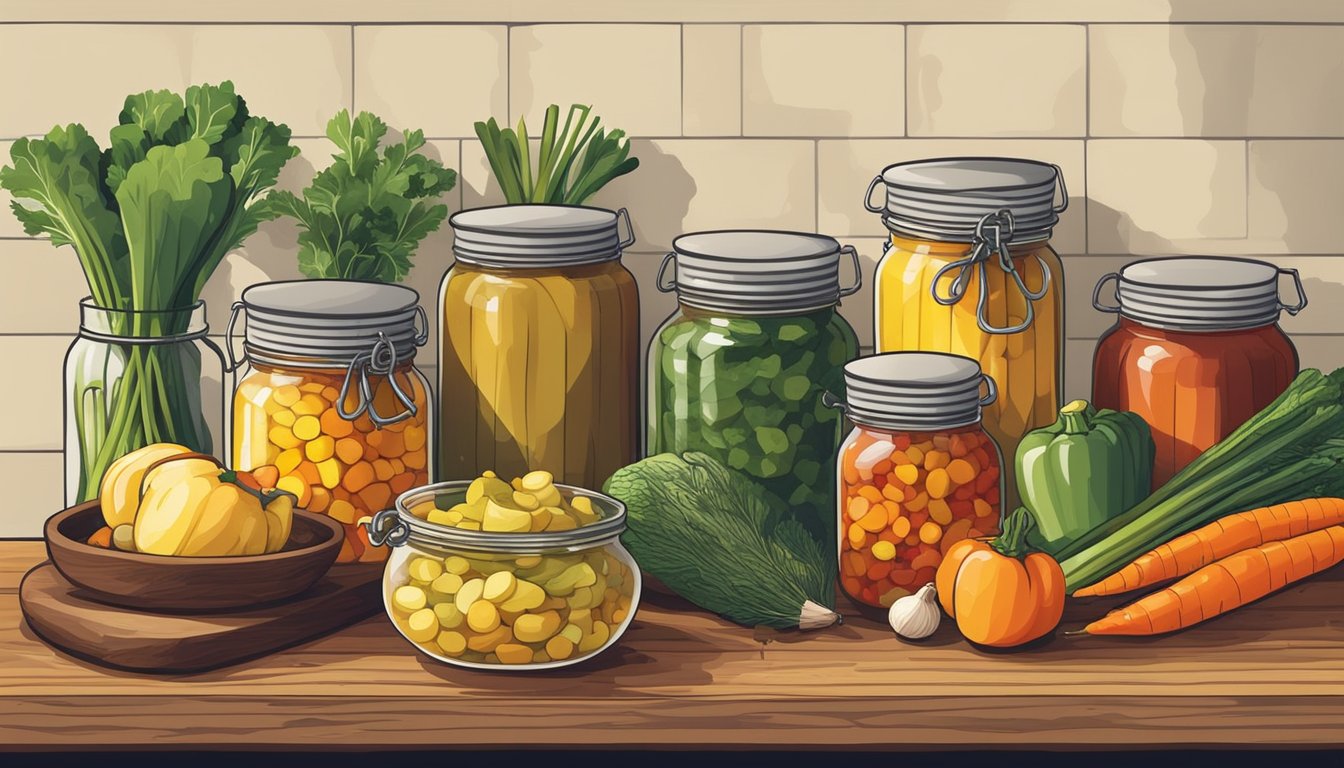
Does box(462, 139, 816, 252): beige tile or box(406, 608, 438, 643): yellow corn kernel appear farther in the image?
box(462, 139, 816, 252): beige tile

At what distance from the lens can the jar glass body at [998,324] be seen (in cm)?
138

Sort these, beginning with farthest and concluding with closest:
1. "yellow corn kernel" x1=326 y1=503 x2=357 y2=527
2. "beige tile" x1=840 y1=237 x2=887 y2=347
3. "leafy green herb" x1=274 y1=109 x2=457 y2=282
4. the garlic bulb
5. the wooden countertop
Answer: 1. "beige tile" x1=840 y1=237 x2=887 y2=347
2. "leafy green herb" x1=274 y1=109 x2=457 y2=282
3. "yellow corn kernel" x1=326 y1=503 x2=357 y2=527
4. the garlic bulb
5. the wooden countertop

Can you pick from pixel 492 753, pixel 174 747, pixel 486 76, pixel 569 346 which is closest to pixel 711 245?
pixel 569 346

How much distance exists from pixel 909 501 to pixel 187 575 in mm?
558

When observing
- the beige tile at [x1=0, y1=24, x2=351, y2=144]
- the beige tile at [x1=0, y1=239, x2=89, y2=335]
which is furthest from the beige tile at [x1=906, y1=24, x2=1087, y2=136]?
the beige tile at [x1=0, y1=239, x2=89, y2=335]

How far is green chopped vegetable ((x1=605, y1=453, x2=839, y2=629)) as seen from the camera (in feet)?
4.10

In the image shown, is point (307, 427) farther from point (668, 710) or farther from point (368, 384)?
point (668, 710)

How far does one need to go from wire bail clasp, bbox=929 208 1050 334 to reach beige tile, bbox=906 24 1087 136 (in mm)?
231

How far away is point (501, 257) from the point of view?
4.42 ft

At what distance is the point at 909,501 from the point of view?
1.25 metres

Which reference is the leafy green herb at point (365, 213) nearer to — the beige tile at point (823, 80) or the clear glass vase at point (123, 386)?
the clear glass vase at point (123, 386)

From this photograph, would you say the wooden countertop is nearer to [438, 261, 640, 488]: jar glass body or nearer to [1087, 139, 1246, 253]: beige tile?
[438, 261, 640, 488]: jar glass body

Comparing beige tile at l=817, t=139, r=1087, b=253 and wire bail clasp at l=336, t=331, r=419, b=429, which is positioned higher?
beige tile at l=817, t=139, r=1087, b=253

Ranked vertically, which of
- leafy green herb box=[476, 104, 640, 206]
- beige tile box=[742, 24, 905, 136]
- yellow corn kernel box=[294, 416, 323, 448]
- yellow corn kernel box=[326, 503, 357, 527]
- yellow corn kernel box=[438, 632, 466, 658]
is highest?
beige tile box=[742, 24, 905, 136]
